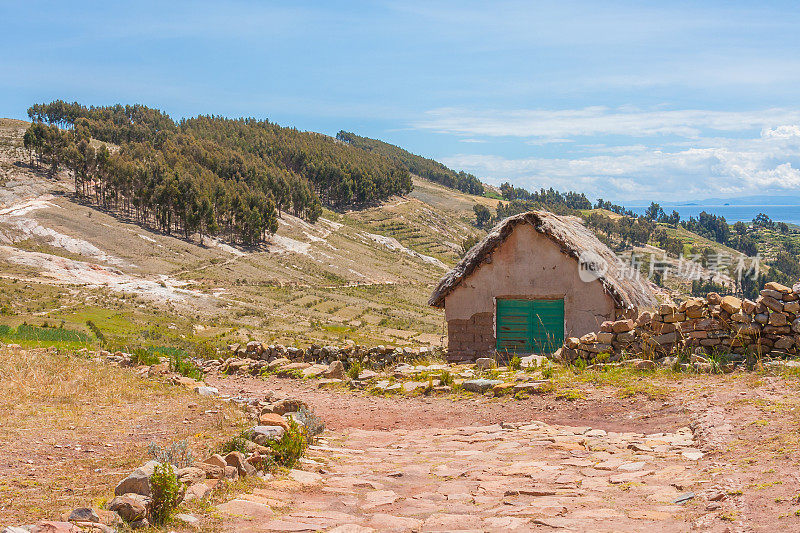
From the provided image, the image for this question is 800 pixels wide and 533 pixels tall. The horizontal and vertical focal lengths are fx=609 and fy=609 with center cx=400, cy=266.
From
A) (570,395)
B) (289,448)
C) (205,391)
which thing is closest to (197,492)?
(289,448)

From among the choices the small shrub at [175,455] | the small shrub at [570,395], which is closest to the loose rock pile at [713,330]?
the small shrub at [570,395]

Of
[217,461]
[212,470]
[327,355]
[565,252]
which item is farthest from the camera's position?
[327,355]

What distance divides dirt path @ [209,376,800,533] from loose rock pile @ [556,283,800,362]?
4.07ft

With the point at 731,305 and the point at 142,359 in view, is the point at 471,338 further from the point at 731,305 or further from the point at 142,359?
the point at 142,359

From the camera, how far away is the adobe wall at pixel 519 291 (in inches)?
530

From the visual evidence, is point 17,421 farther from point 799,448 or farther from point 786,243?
point 786,243

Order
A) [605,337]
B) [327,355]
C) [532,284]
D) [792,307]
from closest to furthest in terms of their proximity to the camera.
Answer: [792,307]
[605,337]
[532,284]
[327,355]

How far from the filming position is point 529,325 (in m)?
13.9

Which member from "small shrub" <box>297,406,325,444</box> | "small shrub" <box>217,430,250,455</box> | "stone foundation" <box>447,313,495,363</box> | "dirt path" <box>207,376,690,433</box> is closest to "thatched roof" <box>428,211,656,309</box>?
"stone foundation" <box>447,313,495,363</box>

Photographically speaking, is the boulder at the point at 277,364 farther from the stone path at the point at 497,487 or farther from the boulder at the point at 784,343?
the boulder at the point at 784,343

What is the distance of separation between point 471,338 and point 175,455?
9.51 meters

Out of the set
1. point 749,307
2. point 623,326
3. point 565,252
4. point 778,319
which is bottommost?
point 623,326

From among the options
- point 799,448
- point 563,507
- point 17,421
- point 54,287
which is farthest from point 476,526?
point 54,287

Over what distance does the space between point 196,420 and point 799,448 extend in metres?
6.70
